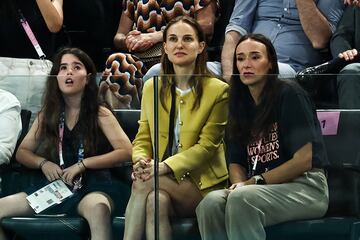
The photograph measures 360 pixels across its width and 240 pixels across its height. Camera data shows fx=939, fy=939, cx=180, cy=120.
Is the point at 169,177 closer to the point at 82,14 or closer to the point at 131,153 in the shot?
the point at 131,153

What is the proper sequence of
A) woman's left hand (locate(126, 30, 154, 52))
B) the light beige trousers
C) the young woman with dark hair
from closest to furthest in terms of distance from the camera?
the light beige trousers, the young woman with dark hair, woman's left hand (locate(126, 30, 154, 52))

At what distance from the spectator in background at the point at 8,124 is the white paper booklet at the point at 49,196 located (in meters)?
0.19

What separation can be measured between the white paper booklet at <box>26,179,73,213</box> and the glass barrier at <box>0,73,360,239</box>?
0.23 meters

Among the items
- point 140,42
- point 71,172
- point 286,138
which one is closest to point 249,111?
point 286,138

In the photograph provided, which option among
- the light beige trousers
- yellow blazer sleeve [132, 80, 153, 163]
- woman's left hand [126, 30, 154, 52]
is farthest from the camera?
woman's left hand [126, 30, 154, 52]

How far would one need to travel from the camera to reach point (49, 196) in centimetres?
377

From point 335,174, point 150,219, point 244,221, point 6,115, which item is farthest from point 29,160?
point 335,174

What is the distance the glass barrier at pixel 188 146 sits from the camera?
11.6 feet

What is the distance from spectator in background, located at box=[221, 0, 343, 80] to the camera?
179 inches

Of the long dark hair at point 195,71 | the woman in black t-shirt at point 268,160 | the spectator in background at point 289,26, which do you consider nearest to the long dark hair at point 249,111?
the woman in black t-shirt at point 268,160

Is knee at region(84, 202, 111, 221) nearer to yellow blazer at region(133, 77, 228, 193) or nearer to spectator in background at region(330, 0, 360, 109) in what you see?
yellow blazer at region(133, 77, 228, 193)

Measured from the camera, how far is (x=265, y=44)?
3904 millimetres

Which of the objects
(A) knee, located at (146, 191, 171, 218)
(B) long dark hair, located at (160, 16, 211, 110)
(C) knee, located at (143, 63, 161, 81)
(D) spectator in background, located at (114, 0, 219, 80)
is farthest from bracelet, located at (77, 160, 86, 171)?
(D) spectator in background, located at (114, 0, 219, 80)

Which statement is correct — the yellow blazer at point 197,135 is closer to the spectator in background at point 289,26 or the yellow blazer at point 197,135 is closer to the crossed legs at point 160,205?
the crossed legs at point 160,205
